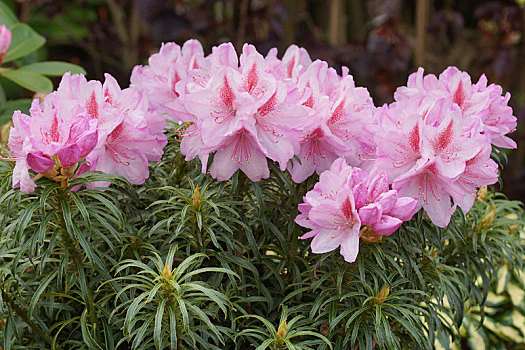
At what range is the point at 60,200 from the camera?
2.86 feet

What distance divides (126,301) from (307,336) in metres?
0.32

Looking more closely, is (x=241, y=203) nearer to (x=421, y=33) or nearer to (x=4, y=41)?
(x=4, y=41)

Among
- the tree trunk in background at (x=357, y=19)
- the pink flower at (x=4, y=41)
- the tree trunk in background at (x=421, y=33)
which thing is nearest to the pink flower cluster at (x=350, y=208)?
the pink flower at (x=4, y=41)

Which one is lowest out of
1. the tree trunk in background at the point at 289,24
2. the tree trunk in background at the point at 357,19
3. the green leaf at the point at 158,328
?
the tree trunk in background at the point at 357,19

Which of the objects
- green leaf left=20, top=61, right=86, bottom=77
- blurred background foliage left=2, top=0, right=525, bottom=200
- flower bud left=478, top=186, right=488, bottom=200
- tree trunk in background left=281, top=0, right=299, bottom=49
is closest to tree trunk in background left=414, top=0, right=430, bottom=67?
blurred background foliage left=2, top=0, right=525, bottom=200

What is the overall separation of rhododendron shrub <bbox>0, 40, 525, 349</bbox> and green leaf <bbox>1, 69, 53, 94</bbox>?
46 cm

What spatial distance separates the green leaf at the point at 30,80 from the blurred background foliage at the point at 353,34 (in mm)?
1154

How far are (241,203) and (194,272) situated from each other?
0.15 m

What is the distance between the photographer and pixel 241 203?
3.14 feet

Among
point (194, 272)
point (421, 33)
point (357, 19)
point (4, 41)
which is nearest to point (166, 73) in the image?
point (194, 272)

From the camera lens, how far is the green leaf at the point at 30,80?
54.9 inches

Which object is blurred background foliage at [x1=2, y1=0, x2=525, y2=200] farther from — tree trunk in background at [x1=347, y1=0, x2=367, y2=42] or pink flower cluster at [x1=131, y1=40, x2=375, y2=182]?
pink flower cluster at [x1=131, y1=40, x2=375, y2=182]

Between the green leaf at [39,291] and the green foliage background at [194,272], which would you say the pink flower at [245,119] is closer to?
the green foliage background at [194,272]

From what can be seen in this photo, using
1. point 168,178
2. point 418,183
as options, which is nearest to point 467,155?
point 418,183
